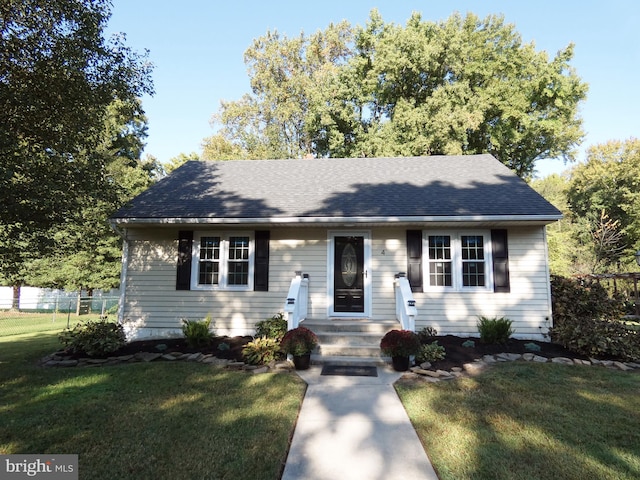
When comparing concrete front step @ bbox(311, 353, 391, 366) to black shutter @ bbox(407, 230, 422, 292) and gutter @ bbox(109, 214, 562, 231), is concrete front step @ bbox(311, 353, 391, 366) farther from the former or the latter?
gutter @ bbox(109, 214, 562, 231)

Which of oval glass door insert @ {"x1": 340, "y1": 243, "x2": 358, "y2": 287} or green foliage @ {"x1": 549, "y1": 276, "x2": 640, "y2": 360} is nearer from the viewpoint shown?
green foliage @ {"x1": 549, "y1": 276, "x2": 640, "y2": 360}

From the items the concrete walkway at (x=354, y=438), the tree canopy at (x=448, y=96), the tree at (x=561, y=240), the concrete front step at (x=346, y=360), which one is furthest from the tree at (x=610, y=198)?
the concrete walkway at (x=354, y=438)

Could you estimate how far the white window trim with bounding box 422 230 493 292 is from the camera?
26.7 ft

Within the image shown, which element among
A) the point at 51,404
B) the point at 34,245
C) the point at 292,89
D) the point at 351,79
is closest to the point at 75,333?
the point at 34,245

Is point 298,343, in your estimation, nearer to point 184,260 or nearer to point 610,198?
point 184,260

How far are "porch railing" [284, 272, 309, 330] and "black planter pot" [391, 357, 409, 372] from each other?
199cm

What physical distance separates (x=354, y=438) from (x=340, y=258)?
5134mm

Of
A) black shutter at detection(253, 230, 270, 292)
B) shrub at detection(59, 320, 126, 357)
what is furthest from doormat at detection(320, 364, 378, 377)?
shrub at detection(59, 320, 126, 357)

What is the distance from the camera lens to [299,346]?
19.4 feet

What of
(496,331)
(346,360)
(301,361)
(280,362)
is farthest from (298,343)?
(496,331)

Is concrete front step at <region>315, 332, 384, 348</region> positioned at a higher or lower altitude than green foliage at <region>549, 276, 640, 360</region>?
lower

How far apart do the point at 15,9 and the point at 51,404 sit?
5301mm

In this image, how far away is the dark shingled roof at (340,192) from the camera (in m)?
8.00

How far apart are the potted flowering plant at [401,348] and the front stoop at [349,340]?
489mm
